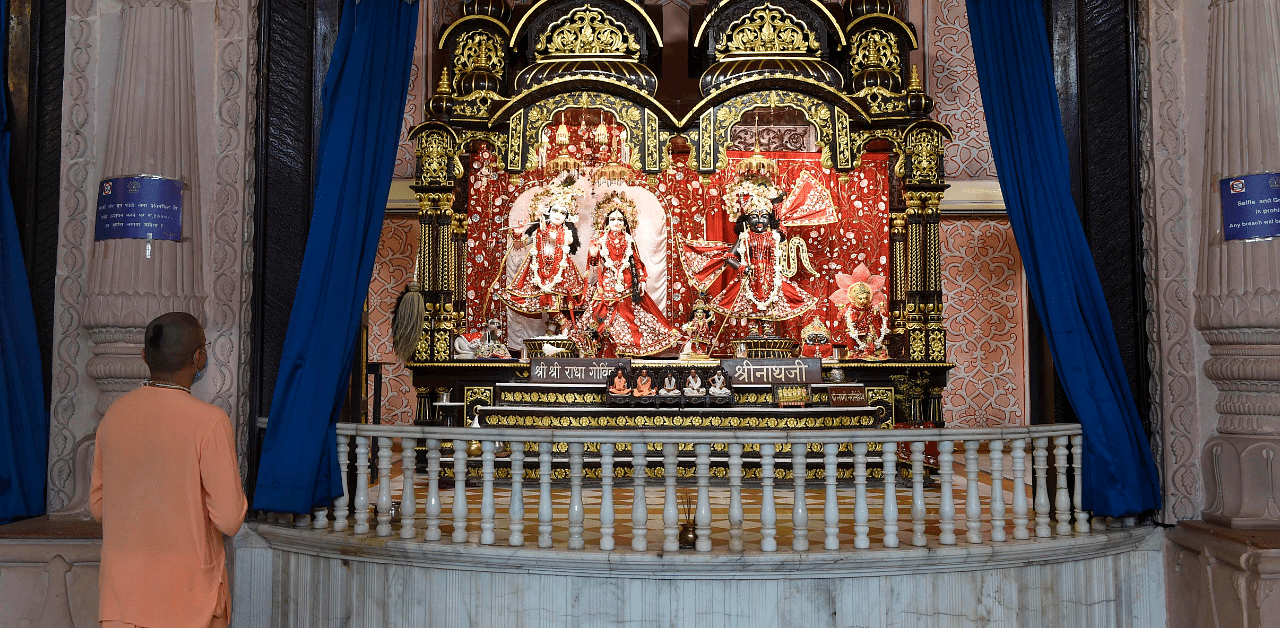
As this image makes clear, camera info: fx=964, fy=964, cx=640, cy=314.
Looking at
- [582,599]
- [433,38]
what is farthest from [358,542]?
[433,38]

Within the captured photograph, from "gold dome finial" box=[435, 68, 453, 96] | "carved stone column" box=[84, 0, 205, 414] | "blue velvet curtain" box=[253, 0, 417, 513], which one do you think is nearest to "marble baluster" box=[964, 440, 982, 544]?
"blue velvet curtain" box=[253, 0, 417, 513]

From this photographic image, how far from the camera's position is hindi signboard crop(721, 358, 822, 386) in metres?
7.73

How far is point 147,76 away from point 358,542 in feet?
9.00

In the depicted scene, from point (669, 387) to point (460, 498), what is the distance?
10.2 feet

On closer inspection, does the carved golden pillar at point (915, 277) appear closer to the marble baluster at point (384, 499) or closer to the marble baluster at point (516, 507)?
the marble baluster at point (516, 507)

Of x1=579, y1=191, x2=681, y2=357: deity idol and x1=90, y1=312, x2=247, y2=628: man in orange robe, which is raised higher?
x1=579, y1=191, x2=681, y2=357: deity idol

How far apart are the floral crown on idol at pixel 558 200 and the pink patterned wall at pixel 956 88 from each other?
476 centimetres

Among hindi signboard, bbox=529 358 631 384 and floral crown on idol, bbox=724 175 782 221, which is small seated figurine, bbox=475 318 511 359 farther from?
floral crown on idol, bbox=724 175 782 221

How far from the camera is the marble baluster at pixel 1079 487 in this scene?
5082 mm

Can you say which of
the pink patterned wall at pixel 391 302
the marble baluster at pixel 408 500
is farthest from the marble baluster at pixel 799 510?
the pink patterned wall at pixel 391 302

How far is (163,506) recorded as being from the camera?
321 cm

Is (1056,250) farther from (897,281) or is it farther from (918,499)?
(897,281)

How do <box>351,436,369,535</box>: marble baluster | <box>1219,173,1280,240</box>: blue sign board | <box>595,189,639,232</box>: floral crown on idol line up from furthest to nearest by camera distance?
<box>595,189,639,232</box>: floral crown on idol
<box>351,436,369,535</box>: marble baluster
<box>1219,173,1280,240</box>: blue sign board

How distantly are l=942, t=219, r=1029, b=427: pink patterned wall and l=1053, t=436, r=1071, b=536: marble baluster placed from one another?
653 cm
